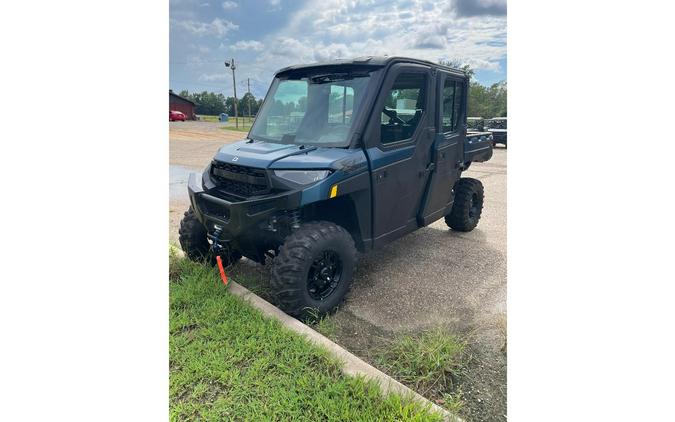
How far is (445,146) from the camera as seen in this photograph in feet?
12.5

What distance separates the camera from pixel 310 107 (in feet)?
10.7

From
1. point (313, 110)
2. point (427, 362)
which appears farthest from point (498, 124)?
point (427, 362)

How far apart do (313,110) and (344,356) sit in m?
1.83

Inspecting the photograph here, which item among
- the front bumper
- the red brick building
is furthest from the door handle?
the red brick building

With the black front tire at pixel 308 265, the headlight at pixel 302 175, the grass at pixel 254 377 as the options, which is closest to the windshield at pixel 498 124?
the headlight at pixel 302 175

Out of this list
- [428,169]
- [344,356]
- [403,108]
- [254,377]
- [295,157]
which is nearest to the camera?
[254,377]

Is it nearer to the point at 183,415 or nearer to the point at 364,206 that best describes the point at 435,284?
the point at 364,206

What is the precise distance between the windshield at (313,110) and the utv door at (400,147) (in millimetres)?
188

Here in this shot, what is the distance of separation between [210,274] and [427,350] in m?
1.75

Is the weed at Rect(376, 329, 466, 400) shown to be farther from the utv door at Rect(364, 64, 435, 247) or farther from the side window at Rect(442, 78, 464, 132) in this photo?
the side window at Rect(442, 78, 464, 132)

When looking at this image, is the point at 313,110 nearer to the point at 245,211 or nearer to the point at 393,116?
the point at 393,116

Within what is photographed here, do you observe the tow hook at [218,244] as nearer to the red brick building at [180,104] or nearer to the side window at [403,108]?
the red brick building at [180,104]

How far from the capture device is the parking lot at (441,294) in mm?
2439

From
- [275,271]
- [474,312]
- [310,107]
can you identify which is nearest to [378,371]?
[275,271]
